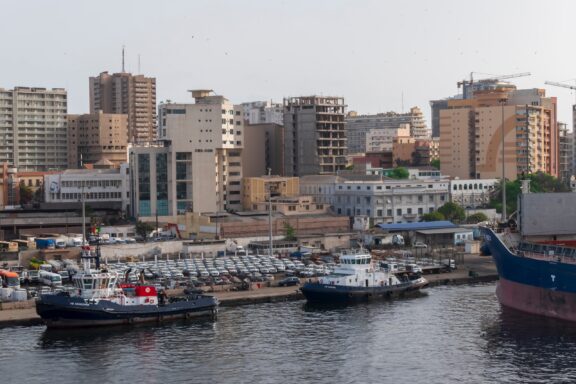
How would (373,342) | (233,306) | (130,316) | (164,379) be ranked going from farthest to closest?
(233,306), (130,316), (373,342), (164,379)

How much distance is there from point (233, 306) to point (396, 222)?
98.4 feet

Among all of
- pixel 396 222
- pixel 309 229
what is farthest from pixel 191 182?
pixel 396 222

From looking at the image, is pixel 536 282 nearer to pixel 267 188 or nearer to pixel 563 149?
pixel 267 188

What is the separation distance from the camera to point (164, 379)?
97.9 ft

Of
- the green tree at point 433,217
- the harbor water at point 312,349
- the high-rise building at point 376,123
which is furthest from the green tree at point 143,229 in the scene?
the high-rise building at point 376,123

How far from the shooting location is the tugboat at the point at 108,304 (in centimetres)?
3728

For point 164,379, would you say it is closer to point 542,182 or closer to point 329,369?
point 329,369

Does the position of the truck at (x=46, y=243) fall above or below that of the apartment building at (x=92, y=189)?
below

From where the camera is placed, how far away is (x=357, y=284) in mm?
43938

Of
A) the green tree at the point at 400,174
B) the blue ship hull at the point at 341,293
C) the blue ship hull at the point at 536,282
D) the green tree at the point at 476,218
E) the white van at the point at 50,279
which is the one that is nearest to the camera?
the blue ship hull at the point at 536,282

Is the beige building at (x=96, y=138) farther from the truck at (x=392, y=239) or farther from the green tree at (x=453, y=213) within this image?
the truck at (x=392, y=239)

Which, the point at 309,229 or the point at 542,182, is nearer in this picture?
the point at 309,229

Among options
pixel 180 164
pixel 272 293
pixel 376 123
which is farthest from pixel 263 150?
pixel 376 123

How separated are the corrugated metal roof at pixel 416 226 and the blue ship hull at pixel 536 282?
21649mm
